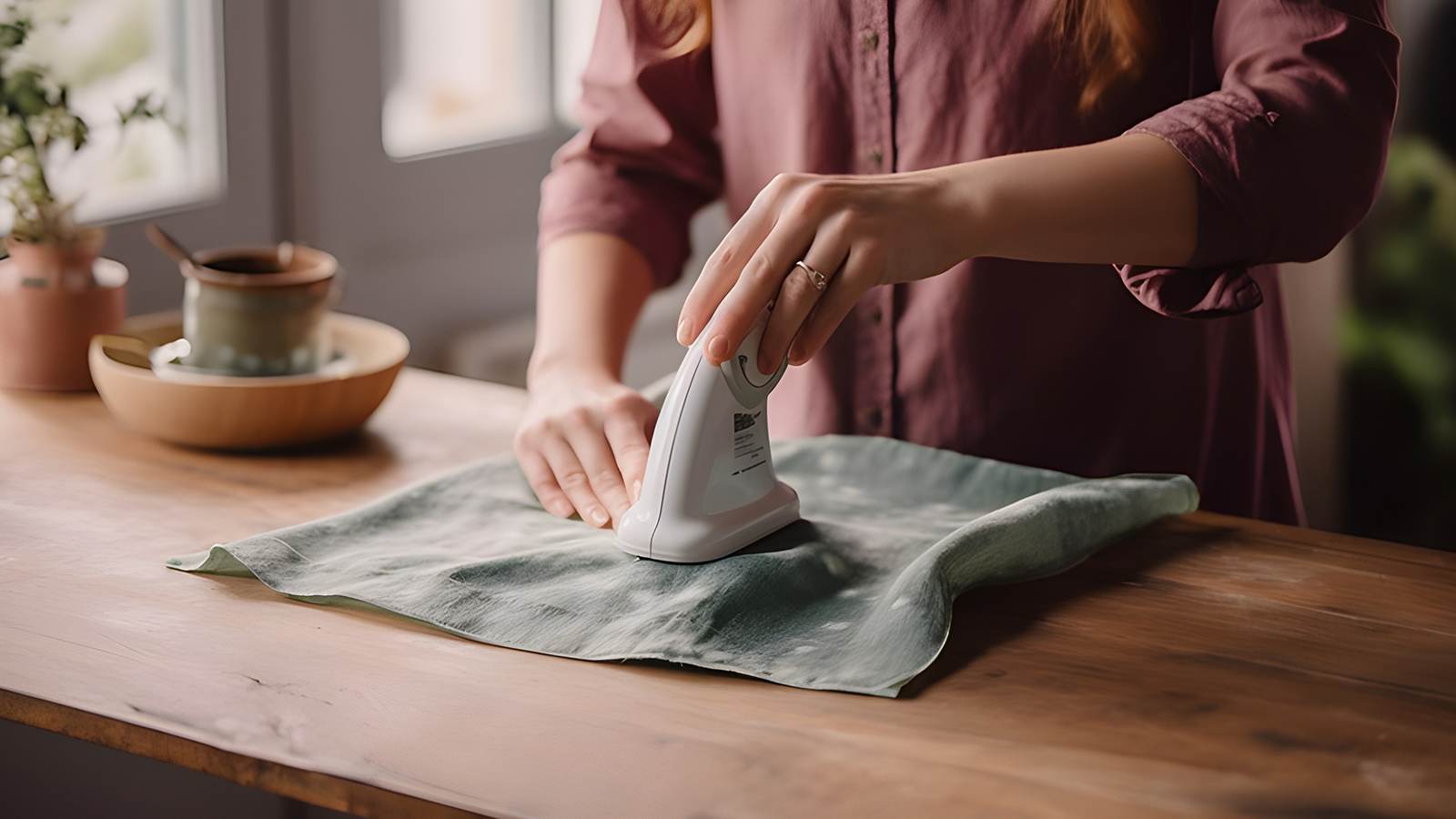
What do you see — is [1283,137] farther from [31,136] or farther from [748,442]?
[31,136]

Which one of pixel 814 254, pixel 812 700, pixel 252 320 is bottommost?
pixel 812 700

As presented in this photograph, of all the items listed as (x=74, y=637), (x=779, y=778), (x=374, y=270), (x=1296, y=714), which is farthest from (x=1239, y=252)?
(x=374, y=270)

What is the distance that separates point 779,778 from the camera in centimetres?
71

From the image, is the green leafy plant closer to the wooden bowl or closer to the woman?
the wooden bowl

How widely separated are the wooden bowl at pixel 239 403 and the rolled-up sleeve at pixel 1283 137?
2.17 feet

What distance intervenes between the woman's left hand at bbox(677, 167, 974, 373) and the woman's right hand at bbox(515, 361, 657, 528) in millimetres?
144

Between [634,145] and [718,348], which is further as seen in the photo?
[634,145]

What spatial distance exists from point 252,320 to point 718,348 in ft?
1.75

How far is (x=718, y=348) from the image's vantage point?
2.98ft

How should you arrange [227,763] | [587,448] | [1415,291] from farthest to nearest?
1. [1415,291]
2. [587,448]
3. [227,763]

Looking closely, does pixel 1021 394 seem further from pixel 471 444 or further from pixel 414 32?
pixel 414 32

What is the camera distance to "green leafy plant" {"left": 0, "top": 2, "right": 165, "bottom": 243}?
1.36 m

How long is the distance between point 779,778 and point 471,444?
64cm

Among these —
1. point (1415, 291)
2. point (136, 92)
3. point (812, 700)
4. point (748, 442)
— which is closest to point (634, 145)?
point (748, 442)
